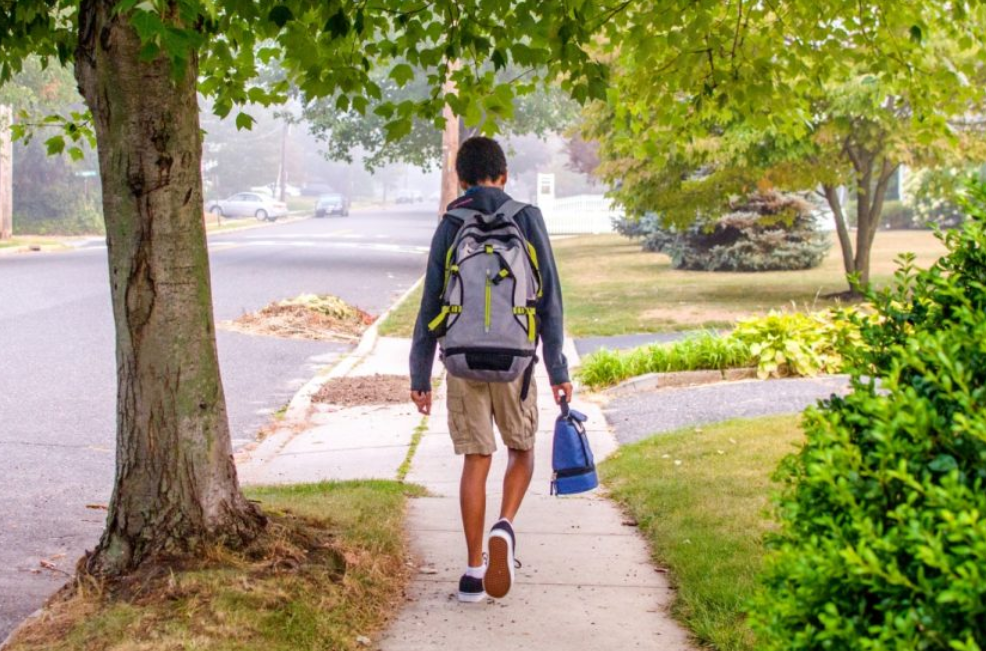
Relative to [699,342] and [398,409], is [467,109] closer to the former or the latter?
[398,409]

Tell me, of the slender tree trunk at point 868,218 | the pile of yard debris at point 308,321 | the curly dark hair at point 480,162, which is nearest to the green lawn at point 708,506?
the curly dark hair at point 480,162

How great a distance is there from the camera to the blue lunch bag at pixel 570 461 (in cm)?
545

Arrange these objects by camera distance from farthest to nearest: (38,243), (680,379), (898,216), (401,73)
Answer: (898,216)
(38,243)
(680,379)
(401,73)

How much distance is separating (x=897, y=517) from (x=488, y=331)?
2.95 m

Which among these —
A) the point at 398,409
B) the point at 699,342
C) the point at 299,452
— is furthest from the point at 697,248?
the point at 299,452

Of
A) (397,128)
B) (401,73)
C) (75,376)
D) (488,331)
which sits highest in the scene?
(401,73)

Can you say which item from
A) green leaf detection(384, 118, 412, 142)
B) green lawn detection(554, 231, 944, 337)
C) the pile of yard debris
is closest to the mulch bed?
the pile of yard debris

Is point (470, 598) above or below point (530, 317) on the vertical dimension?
below

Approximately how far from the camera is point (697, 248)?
28.0m

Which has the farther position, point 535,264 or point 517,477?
point 517,477

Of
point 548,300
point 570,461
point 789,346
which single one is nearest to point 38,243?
point 789,346

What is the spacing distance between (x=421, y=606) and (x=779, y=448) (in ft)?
11.8

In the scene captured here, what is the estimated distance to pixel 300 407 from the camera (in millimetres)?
10680

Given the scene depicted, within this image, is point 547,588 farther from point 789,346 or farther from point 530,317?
point 789,346
